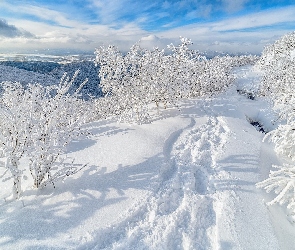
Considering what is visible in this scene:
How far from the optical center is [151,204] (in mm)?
6766

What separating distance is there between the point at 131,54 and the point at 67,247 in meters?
12.4

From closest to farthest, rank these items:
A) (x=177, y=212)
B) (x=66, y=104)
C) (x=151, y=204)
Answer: (x=177, y=212)
(x=151, y=204)
(x=66, y=104)

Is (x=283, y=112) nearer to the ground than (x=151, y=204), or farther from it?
farther from it

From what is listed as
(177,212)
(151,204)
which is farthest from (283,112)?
(151,204)

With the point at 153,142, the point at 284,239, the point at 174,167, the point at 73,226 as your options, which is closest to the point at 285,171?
the point at 284,239

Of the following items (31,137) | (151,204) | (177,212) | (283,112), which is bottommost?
(177,212)

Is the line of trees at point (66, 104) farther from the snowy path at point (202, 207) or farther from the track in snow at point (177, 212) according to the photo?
the snowy path at point (202, 207)

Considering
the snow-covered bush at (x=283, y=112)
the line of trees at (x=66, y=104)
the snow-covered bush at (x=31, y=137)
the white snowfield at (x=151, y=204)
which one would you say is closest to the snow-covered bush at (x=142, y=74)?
the line of trees at (x=66, y=104)

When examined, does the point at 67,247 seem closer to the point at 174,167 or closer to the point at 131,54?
the point at 174,167

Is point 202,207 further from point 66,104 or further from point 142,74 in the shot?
point 142,74

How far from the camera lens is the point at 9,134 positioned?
260 inches

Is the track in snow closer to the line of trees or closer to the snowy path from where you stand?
the snowy path

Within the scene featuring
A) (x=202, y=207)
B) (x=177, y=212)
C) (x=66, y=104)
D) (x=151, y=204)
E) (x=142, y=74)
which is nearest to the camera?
(x=177, y=212)

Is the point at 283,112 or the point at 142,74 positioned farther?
the point at 142,74
